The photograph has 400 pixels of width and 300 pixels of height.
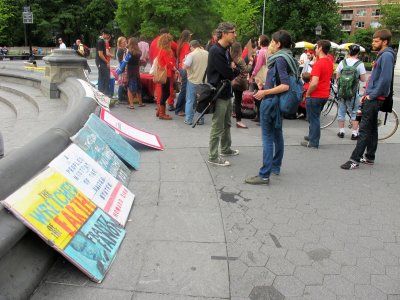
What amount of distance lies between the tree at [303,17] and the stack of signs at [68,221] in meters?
50.6

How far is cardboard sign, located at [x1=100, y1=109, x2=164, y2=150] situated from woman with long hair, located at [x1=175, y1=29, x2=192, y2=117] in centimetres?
277

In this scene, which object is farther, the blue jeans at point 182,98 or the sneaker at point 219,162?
the blue jeans at point 182,98

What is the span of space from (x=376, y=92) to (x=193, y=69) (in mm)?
3741

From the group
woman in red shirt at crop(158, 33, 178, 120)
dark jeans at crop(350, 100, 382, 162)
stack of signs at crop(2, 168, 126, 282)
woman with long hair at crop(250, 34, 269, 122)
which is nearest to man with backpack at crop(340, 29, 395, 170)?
dark jeans at crop(350, 100, 382, 162)

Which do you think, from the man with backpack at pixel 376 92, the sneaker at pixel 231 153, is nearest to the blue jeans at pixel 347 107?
the man with backpack at pixel 376 92

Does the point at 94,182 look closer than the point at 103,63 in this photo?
Yes

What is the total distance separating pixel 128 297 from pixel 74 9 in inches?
2386

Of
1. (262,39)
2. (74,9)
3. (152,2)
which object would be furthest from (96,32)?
(262,39)

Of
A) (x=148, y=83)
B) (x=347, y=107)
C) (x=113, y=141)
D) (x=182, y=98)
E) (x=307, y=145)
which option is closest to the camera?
(x=113, y=141)

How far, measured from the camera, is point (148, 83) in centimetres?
1070

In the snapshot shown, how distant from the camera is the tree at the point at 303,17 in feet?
166

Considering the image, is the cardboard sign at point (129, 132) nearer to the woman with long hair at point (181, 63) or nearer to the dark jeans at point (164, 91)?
the dark jeans at point (164, 91)

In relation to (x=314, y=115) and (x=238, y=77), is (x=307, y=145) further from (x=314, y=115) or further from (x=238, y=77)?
(x=238, y=77)

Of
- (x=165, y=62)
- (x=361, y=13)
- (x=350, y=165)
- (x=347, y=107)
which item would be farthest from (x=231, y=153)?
(x=361, y=13)
